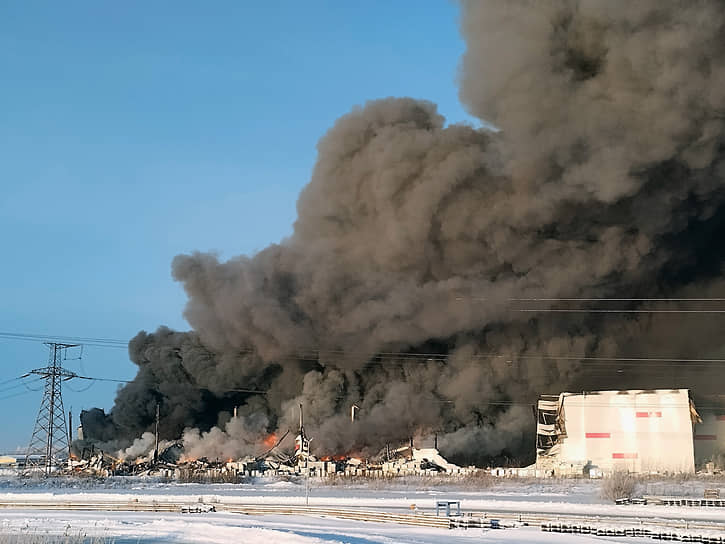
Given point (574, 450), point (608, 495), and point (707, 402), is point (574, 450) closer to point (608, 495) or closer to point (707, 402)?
point (707, 402)

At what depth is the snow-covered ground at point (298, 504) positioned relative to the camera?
26016 mm

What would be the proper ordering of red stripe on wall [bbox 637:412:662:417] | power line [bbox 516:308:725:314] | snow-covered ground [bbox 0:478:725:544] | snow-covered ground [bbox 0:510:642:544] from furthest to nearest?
power line [bbox 516:308:725:314]
red stripe on wall [bbox 637:412:662:417]
snow-covered ground [bbox 0:478:725:544]
snow-covered ground [bbox 0:510:642:544]

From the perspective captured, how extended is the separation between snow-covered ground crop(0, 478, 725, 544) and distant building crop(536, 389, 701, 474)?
6.46 meters

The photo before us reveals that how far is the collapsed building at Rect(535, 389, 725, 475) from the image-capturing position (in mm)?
53375

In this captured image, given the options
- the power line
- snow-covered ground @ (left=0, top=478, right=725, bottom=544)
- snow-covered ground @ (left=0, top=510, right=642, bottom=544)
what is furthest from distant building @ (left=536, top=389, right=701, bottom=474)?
snow-covered ground @ (left=0, top=510, right=642, bottom=544)

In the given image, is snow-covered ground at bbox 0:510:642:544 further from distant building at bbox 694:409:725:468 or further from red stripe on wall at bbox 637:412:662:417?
distant building at bbox 694:409:725:468

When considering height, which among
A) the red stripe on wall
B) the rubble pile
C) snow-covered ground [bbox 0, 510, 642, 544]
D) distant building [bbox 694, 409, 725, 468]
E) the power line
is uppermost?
the power line

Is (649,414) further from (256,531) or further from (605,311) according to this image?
(256,531)

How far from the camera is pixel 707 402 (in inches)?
2323

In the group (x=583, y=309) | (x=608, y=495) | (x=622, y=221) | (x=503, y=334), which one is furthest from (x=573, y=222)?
(x=608, y=495)

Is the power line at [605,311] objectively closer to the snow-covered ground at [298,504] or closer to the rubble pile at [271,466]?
the rubble pile at [271,466]

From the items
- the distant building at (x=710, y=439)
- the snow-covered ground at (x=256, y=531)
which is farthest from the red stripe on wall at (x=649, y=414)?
the snow-covered ground at (x=256, y=531)

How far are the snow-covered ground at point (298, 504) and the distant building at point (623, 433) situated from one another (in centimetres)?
646

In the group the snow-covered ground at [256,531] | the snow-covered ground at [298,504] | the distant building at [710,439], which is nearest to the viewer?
the snow-covered ground at [256,531]
